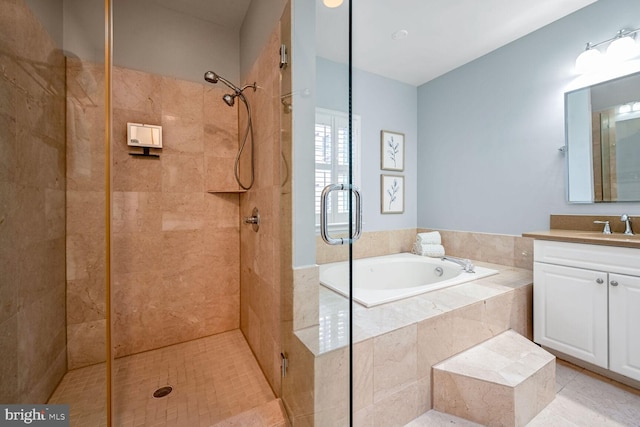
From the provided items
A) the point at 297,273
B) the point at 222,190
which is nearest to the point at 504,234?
the point at 297,273

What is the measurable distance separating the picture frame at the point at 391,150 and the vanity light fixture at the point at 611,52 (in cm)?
152

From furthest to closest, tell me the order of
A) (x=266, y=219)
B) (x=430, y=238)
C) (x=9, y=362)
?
(x=430, y=238) < (x=266, y=219) < (x=9, y=362)

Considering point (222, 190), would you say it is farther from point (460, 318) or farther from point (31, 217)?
point (460, 318)

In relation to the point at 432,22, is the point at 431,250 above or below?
below

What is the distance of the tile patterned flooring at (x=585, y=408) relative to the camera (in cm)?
126

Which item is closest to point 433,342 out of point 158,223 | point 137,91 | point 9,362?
point 9,362

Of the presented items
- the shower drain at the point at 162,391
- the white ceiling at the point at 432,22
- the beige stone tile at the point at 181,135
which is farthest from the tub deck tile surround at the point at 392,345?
the white ceiling at the point at 432,22

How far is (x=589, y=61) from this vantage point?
181 cm

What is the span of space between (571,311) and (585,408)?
21.1 inches

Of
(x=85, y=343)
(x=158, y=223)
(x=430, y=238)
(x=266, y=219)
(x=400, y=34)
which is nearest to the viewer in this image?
(x=266, y=219)

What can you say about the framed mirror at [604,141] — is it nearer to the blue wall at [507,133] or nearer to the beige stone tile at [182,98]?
the blue wall at [507,133]

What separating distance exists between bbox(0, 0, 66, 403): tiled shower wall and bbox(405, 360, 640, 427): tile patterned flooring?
1.81 meters

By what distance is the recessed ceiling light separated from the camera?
2.13 metres

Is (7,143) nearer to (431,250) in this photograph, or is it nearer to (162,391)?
(162,391)
